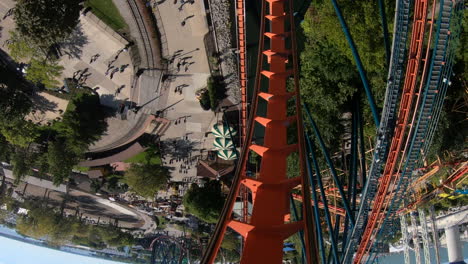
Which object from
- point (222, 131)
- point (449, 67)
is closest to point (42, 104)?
point (222, 131)

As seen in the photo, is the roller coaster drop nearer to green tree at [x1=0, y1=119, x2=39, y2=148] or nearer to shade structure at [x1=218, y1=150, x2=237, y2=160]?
shade structure at [x1=218, y1=150, x2=237, y2=160]

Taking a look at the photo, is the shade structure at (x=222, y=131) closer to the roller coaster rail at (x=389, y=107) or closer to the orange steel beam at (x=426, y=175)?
the roller coaster rail at (x=389, y=107)

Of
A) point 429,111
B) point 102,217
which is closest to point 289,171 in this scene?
point 429,111

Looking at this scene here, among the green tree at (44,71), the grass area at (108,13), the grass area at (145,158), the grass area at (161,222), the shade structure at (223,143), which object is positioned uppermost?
the grass area at (108,13)

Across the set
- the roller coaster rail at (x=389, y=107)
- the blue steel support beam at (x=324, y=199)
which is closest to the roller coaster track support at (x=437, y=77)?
the roller coaster rail at (x=389, y=107)

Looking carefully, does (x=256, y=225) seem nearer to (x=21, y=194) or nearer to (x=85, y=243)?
(x=21, y=194)

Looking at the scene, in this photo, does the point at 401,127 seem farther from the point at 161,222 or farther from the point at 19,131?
the point at 161,222
